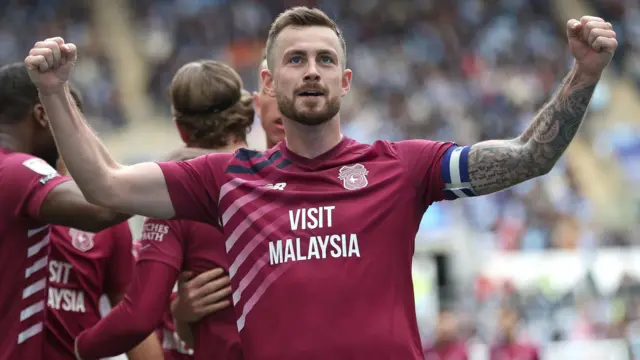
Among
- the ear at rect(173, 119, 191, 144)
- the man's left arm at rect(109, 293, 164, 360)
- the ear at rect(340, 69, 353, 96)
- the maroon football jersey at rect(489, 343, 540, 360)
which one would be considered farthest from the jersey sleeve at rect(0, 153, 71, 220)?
the maroon football jersey at rect(489, 343, 540, 360)

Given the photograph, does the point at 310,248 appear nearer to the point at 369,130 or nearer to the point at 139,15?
the point at 369,130

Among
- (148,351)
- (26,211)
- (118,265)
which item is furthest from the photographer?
(118,265)

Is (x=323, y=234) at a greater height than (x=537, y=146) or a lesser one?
lesser

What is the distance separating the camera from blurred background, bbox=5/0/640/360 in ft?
49.2

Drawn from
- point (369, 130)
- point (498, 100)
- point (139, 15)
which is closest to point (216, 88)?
point (369, 130)

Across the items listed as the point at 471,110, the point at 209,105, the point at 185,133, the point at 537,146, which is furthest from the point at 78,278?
the point at 471,110

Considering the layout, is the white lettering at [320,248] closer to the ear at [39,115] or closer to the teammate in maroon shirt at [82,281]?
the teammate in maroon shirt at [82,281]

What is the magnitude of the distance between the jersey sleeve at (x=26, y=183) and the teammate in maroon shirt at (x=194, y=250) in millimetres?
450

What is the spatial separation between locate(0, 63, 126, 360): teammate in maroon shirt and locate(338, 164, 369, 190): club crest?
1002 mm

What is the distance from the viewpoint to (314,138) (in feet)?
14.3

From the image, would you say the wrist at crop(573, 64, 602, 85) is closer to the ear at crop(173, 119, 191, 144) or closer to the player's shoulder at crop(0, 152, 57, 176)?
the ear at crop(173, 119, 191, 144)

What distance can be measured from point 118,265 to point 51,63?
1610mm

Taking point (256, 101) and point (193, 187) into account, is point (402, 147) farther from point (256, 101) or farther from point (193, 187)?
point (256, 101)

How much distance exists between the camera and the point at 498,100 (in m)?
23.7
